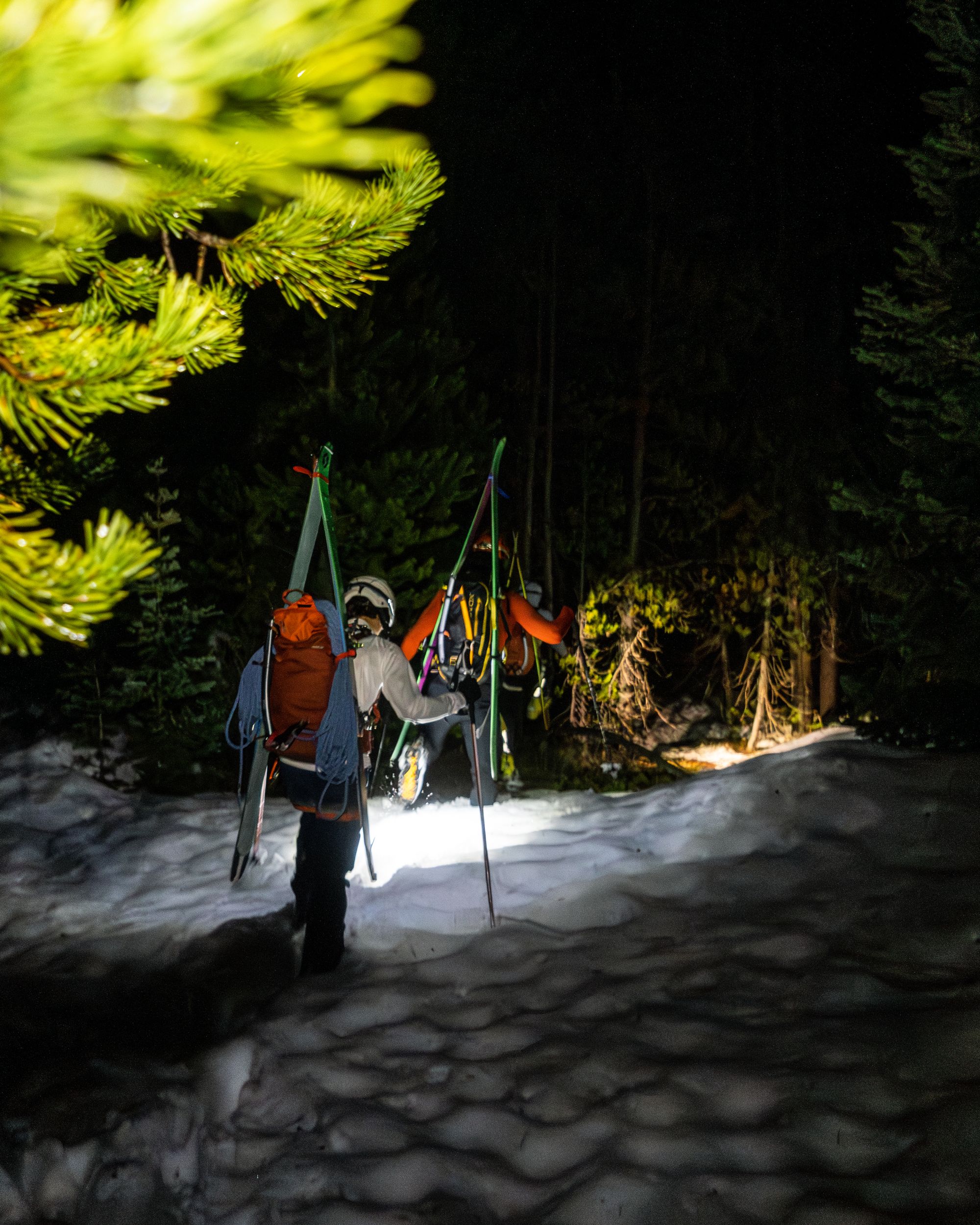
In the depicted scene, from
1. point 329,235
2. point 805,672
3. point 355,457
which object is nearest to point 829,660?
A: point 805,672

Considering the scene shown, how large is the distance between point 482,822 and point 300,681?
1296mm

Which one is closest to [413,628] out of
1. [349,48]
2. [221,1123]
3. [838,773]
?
[838,773]

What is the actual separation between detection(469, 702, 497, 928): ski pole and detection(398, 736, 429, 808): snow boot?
484 millimetres

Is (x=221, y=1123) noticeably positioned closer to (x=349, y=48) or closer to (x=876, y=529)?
(x=349, y=48)

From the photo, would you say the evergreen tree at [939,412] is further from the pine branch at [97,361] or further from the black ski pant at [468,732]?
the pine branch at [97,361]

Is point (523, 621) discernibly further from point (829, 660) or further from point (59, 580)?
point (829, 660)

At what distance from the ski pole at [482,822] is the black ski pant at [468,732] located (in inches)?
2.5

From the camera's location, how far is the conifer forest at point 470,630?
182cm

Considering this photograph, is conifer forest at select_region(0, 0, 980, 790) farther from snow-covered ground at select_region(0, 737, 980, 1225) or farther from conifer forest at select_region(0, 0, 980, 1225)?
snow-covered ground at select_region(0, 737, 980, 1225)

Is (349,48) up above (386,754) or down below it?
above

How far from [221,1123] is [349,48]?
3.63m

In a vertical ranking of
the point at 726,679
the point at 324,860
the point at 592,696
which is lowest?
the point at 324,860

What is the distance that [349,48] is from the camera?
1.30 metres

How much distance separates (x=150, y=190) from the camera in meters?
1.58
